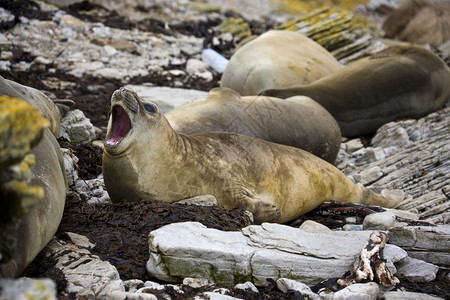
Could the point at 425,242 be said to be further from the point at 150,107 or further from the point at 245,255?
the point at 150,107

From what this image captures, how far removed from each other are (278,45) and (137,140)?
18.5 ft

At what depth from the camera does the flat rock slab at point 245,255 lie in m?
3.57

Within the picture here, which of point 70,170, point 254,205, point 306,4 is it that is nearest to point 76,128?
point 70,170

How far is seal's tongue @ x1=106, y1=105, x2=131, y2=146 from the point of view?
4.48 meters

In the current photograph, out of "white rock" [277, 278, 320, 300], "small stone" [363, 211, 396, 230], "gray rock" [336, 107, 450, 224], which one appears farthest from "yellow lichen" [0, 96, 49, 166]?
"gray rock" [336, 107, 450, 224]

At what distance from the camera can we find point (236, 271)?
141 inches

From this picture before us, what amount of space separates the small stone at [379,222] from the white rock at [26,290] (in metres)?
3.50

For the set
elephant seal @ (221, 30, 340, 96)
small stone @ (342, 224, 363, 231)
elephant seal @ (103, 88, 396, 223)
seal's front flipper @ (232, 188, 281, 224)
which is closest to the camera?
elephant seal @ (103, 88, 396, 223)

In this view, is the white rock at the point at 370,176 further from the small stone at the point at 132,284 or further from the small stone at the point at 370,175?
the small stone at the point at 132,284

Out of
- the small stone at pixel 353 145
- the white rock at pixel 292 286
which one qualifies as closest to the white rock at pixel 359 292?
the white rock at pixel 292 286

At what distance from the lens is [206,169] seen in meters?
4.97

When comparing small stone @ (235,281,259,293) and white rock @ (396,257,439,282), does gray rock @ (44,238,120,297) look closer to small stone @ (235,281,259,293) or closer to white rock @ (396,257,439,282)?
small stone @ (235,281,259,293)

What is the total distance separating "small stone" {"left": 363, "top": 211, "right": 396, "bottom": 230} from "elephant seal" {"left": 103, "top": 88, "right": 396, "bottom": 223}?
0.67 metres

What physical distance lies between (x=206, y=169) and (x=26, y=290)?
3076 mm
